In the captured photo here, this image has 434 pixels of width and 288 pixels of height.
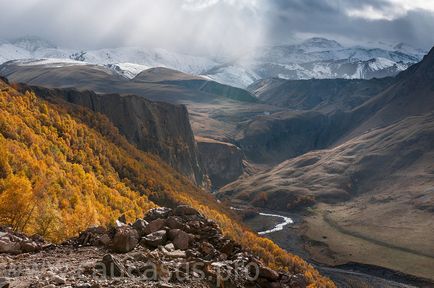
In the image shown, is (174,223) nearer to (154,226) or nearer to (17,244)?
(154,226)

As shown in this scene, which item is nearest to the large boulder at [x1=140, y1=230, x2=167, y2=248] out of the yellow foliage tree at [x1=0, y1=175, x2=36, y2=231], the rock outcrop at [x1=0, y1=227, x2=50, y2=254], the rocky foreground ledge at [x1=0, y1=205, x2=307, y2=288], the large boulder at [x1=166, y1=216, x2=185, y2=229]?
the rocky foreground ledge at [x1=0, y1=205, x2=307, y2=288]

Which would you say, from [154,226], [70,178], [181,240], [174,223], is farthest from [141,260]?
[70,178]

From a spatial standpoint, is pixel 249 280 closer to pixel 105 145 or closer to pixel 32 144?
pixel 32 144

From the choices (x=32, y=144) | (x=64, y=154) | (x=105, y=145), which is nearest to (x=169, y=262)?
(x=32, y=144)

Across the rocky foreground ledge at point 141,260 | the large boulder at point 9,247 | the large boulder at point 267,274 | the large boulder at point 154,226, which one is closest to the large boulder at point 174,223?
the rocky foreground ledge at point 141,260

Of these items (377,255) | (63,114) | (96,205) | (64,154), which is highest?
(63,114)

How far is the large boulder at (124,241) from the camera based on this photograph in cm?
2633

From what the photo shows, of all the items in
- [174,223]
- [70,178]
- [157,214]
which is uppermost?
[157,214]

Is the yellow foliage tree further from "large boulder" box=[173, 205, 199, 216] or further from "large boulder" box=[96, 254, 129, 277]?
"large boulder" box=[96, 254, 129, 277]

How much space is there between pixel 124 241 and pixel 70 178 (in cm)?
6180

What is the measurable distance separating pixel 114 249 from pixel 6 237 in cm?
611

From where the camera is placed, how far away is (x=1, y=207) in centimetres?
5328

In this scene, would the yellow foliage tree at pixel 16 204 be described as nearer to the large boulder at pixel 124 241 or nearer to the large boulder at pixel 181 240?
the large boulder at pixel 124 241

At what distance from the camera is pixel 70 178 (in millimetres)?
85000
